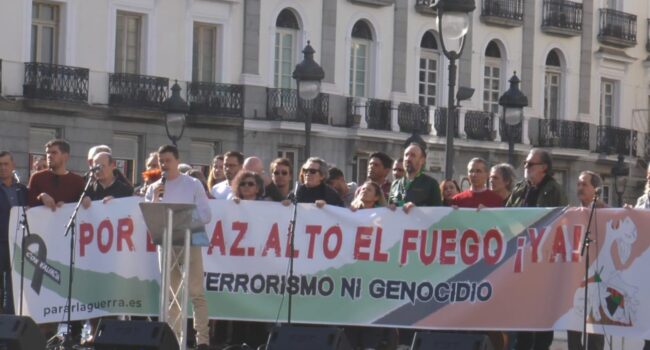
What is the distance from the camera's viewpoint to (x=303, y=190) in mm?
18844

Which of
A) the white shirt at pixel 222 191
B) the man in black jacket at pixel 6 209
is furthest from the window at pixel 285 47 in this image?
the man in black jacket at pixel 6 209

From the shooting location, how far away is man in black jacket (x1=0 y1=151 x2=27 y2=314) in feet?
62.7

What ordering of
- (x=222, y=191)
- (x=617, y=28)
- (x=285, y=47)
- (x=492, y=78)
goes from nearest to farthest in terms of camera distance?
(x=222, y=191) < (x=285, y=47) < (x=492, y=78) < (x=617, y=28)

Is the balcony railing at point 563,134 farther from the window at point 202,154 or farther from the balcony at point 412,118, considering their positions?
the window at point 202,154

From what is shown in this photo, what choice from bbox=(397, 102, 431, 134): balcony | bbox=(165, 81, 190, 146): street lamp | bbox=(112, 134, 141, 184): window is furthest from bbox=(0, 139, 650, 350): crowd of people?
bbox=(397, 102, 431, 134): balcony

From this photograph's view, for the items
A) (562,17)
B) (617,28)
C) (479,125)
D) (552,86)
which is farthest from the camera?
(617,28)

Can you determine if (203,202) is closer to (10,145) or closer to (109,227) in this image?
(109,227)

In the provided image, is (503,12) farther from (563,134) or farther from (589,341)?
(589,341)

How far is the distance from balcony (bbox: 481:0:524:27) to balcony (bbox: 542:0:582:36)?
136 cm

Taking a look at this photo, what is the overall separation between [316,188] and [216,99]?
24682 millimetres

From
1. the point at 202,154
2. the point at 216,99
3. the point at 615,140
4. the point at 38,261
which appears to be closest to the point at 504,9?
the point at 615,140

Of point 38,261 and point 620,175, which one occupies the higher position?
point 620,175

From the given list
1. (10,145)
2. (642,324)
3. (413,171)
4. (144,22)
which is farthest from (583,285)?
(144,22)

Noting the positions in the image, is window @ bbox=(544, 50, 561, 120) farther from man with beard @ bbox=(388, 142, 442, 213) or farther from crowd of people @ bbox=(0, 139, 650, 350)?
man with beard @ bbox=(388, 142, 442, 213)
